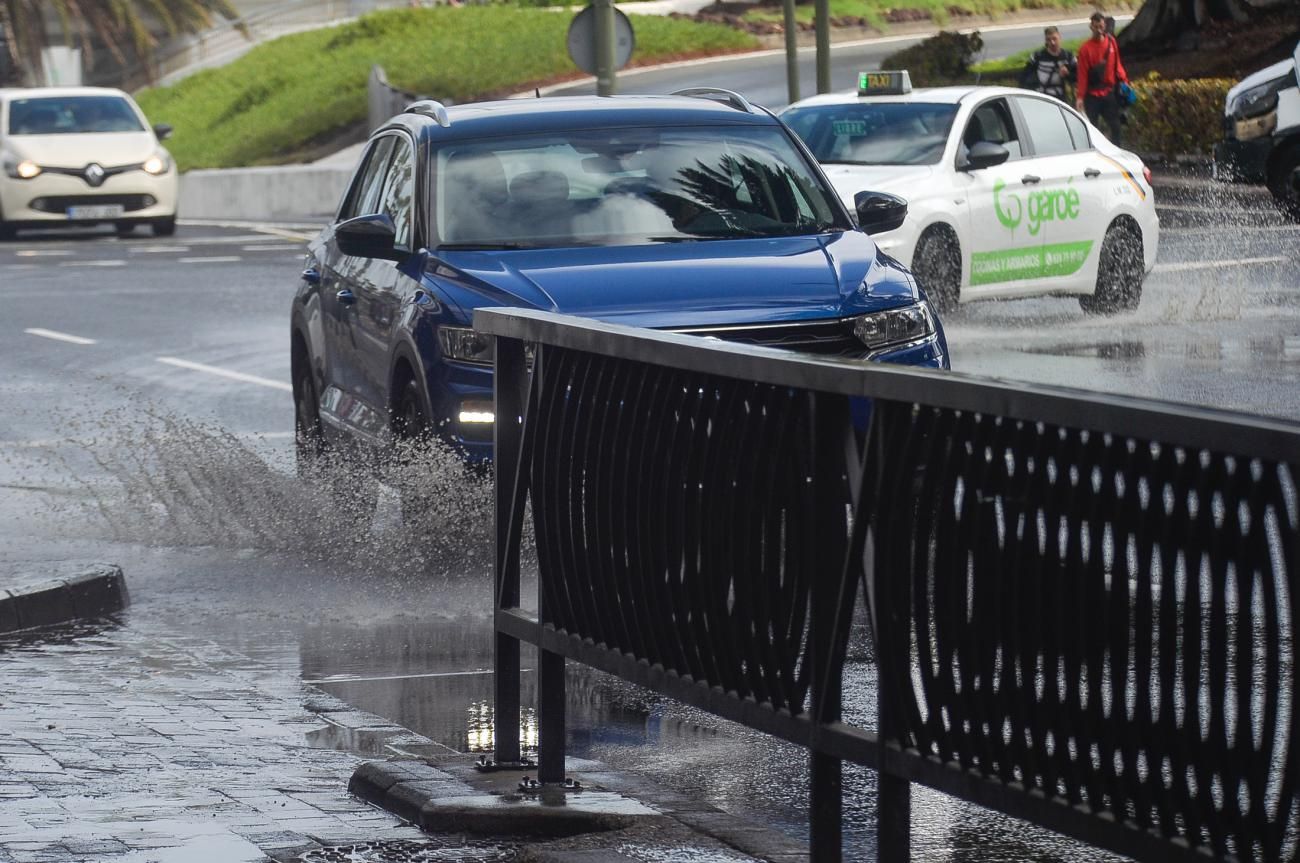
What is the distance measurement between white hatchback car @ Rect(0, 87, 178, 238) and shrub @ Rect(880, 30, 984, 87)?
40.7ft

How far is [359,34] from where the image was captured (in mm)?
56000

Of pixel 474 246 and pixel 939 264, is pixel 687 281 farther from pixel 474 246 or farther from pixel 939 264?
pixel 939 264

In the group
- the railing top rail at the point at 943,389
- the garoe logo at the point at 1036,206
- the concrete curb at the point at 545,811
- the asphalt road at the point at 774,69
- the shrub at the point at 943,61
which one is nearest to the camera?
the railing top rail at the point at 943,389

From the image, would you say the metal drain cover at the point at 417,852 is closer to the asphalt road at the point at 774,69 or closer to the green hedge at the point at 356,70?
the asphalt road at the point at 774,69

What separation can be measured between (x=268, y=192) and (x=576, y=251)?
3015 cm

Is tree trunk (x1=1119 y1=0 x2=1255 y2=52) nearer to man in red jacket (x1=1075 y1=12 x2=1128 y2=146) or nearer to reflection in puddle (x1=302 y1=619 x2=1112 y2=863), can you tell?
man in red jacket (x1=1075 y1=12 x2=1128 y2=146)

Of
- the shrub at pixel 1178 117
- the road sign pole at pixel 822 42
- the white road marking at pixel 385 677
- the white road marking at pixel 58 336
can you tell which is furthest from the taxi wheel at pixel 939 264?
the shrub at pixel 1178 117

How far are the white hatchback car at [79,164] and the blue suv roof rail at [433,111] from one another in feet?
64.0

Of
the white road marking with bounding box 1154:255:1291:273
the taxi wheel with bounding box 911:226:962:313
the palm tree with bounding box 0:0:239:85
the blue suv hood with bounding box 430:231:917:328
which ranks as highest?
the palm tree with bounding box 0:0:239:85

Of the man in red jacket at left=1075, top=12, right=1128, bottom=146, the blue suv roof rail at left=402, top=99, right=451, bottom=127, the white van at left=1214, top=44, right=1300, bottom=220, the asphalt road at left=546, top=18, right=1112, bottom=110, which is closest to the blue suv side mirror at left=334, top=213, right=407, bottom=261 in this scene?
the blue suv roof rail at left=402, top=99, right=451, bottom=127

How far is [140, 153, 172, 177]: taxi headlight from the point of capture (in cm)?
3027

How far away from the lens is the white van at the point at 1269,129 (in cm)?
2309

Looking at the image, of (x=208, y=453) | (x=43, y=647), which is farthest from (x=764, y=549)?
(x=208, y=453)

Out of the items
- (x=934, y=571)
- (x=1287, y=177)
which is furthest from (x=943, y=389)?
(x=1287, y=177)
